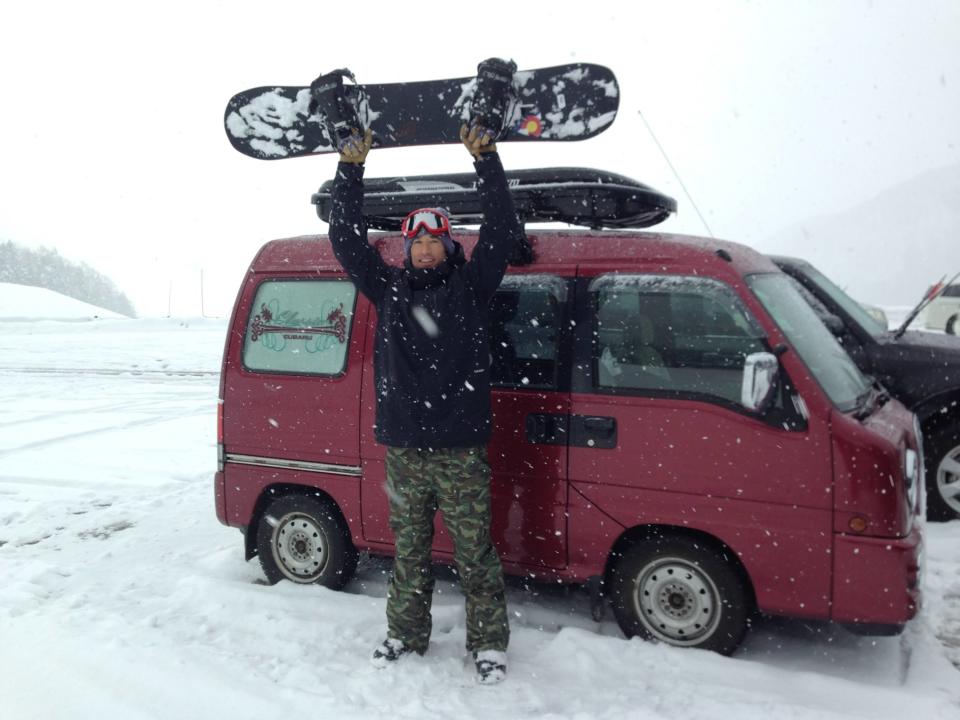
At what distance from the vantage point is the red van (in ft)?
10.7

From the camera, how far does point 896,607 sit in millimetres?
3182

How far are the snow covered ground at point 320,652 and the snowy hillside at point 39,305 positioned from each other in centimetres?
4259

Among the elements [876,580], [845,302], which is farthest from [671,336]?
[845,302]

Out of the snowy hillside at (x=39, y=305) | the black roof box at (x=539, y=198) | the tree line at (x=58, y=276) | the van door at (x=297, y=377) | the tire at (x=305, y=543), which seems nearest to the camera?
the black roof box at (x=539, y=198)

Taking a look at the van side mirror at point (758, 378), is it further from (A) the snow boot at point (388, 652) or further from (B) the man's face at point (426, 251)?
(A) the snow boot at point (388, 652)

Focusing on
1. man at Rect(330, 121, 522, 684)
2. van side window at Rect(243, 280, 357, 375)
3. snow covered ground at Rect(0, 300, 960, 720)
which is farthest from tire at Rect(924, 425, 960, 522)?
van side window at Rect(243, 280, 357, 375)

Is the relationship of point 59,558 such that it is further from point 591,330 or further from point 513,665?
point 591,330

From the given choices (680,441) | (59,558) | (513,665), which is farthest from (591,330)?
(59,558)

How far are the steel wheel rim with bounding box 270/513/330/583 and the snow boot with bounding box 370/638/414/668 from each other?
40.6 inches

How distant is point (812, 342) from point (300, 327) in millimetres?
2892

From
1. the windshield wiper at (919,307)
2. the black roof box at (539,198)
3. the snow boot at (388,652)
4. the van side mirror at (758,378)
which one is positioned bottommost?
the snow boot at (388,652)

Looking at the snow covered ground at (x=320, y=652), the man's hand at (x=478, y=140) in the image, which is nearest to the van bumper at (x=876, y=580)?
the snow covered ground at (x=320, y=652)

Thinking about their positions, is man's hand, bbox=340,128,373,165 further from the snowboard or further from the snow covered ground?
the snow covered ground

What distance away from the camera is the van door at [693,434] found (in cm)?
331
